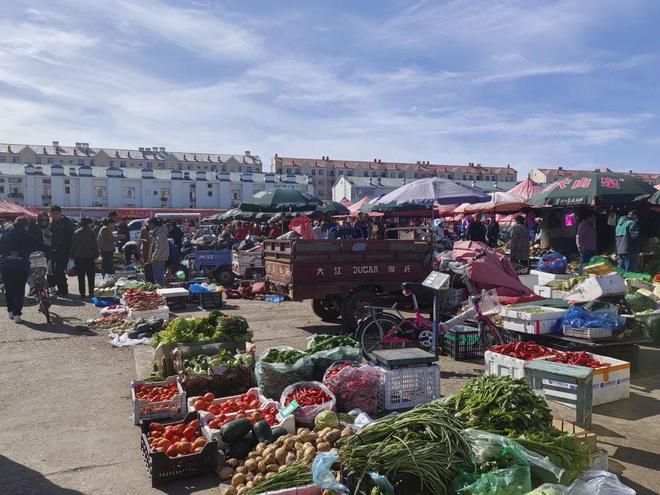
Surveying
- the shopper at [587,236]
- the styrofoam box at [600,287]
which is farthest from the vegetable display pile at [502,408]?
the shopper at [587,236]

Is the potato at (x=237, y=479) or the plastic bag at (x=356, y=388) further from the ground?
the plastic bag at (x=356, y=388)

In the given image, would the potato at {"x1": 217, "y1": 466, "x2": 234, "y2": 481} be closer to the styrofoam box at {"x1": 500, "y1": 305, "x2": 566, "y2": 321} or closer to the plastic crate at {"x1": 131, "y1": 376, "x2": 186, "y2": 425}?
the plastic crate at {"x1": 131, "y1": 376, "x2": 186, "y2": 425}

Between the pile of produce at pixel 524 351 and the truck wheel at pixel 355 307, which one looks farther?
the truck wheel at pixel 355 307

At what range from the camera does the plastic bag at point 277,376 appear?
555 centimetres

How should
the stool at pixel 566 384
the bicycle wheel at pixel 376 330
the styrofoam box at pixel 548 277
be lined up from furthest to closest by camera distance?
the styrofoam box at pixel 548 277 → the bicycle wheel at pixel 376 330 → the stool at pixel 566 384

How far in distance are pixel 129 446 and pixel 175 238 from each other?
41.5 ft

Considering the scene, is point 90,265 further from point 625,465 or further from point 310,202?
point 625,465

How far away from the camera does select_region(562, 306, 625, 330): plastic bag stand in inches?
260

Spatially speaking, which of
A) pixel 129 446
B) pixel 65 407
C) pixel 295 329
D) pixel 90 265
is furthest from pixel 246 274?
pixel 129 446

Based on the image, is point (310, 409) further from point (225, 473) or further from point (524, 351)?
point (524, 351)

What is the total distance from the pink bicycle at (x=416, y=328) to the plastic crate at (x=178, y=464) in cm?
319

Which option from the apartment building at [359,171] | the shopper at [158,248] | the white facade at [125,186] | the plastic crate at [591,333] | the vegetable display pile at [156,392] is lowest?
the vegetable display pile at [156,392]

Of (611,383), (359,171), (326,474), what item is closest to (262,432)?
(326,474)

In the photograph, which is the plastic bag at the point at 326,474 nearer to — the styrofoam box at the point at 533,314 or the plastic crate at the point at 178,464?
the plastic crate at the point at 178,464
